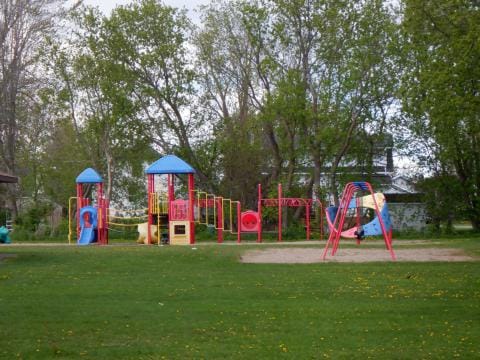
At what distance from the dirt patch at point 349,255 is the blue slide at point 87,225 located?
35.6 ft

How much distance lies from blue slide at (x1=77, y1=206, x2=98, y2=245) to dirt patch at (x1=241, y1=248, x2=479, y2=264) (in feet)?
35.6

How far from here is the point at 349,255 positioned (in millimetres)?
22031

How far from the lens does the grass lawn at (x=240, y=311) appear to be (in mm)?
9188

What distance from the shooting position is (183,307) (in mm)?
12242

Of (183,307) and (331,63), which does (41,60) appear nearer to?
(331,63)

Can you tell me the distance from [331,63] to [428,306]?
26.4m

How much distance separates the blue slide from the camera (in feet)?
105

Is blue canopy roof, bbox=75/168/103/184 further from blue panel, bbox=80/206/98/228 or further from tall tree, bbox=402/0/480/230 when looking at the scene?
tall tree, bbox=402/0/480/230

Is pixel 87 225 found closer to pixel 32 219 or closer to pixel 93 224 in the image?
pixel 93 224

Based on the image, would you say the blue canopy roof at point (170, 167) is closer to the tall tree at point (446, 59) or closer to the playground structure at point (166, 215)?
the playground structure at point (166, 215)

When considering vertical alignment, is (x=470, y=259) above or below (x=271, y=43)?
below

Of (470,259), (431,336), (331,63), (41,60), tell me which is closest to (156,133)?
(41,60)

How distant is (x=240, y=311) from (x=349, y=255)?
10.7 m

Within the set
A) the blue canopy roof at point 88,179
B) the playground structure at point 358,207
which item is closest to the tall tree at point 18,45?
the blue canopy roof at point 88,179
